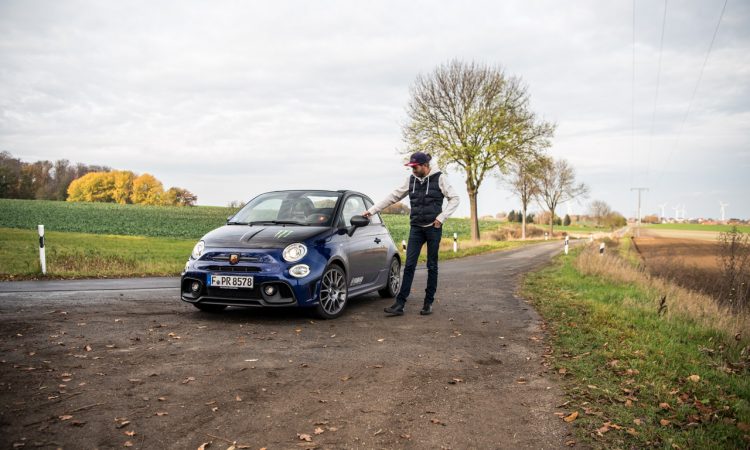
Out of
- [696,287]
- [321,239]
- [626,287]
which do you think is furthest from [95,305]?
[696,287]

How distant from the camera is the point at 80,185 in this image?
7831 cm

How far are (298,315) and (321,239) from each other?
3.81ft

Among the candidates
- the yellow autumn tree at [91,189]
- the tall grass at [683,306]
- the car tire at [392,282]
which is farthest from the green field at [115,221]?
the car tire at [392,282]

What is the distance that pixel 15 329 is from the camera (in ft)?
20.5

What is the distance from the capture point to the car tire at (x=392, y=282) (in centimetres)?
967

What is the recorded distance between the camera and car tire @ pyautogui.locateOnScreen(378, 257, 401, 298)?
967 cm

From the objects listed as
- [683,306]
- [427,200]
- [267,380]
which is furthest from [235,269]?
[683,306]

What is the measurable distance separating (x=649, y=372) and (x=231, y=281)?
4.80 meters

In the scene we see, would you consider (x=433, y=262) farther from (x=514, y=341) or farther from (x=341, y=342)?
(x=341, y=342)

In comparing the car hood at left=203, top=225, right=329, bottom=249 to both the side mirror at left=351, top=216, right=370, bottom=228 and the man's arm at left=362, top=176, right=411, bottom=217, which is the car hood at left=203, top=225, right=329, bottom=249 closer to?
the side mirror at left=351, top=216, right=370, bottom=228

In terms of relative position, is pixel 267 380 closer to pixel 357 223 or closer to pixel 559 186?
pixel 357 223

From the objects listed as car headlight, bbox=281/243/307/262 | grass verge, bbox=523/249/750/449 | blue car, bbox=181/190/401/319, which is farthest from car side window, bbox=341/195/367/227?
grass verge, bbox=523/249/750/449

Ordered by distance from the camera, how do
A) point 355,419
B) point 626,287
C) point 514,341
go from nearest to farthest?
point 355,419, point 514,341, point 626,287

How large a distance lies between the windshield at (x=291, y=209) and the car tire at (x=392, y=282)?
1.89 meters
